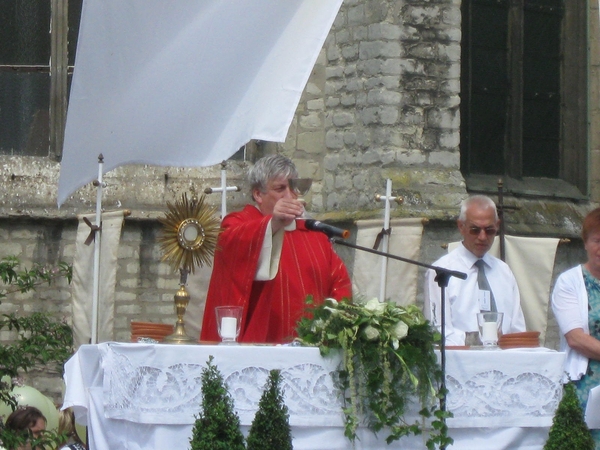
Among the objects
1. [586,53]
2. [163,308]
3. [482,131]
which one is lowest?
[163,308]

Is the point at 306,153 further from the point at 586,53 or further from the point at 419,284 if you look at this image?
the point at 586,53

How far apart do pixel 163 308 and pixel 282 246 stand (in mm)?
4634

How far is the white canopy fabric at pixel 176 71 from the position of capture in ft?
18.8

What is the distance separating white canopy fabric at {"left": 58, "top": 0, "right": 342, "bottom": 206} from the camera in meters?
5.72

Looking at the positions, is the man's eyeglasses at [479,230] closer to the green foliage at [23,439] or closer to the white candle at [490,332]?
the white candle at [490,332]

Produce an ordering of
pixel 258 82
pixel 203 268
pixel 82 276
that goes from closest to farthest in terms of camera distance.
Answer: pixel 258 82, pixel 203 268, pixel 82 276

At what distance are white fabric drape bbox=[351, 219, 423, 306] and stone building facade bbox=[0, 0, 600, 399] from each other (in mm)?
1578

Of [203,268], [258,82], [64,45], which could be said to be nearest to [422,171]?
[64,45]

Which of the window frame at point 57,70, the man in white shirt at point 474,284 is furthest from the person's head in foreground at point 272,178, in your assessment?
the window frame at point 57,70

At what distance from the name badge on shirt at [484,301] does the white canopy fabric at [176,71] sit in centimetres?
164

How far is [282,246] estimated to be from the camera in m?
6.62

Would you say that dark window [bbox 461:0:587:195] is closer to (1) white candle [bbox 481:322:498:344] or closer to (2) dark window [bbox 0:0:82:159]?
(2) dark window [bbox 0:0:82:159]

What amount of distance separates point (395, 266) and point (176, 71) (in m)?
3.60

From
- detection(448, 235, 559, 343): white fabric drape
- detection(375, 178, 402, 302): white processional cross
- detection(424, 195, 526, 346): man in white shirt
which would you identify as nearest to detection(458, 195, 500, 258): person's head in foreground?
detection(424, 195, 526, 346): man in white shirt
